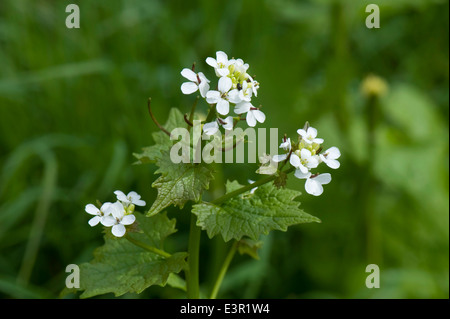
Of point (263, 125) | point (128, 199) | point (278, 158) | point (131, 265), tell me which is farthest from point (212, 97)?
point (263, 125)

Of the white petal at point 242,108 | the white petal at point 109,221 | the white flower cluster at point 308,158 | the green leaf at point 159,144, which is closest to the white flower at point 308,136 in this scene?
the white flower cluster at point 308,158

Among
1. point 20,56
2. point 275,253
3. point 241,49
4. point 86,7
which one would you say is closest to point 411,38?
point 241,49

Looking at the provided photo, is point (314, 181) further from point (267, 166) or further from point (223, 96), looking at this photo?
point (223, 96)

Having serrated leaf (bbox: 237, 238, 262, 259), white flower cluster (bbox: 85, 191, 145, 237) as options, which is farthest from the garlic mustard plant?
serrated leaf (bbox: 237, 238, 262, 259)

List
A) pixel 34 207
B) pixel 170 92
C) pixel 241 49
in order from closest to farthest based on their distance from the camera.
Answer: pixel 34 207 < pixel 170 92 < pixel 241 49

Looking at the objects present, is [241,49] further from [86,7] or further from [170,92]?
[86,7]

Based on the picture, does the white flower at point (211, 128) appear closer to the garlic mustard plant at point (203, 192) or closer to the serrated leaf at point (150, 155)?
the garlic mustard plant at point (203, 192)
